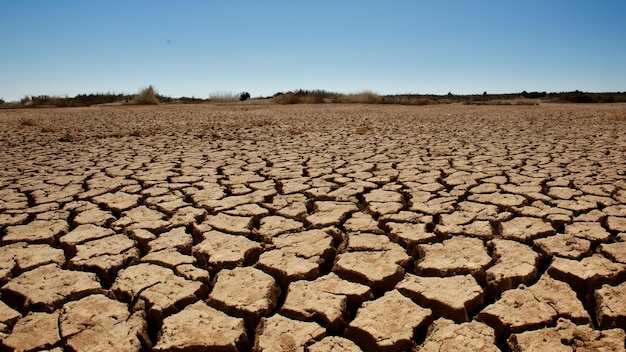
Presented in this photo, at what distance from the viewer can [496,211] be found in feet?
7.10

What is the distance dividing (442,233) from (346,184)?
1027 millimetres

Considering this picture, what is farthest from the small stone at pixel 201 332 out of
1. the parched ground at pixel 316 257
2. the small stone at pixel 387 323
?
the small stone at pixel 387 323

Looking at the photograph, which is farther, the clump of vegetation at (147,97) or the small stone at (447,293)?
the clump of vegetation at (147,97)

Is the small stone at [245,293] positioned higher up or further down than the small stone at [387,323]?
higher up

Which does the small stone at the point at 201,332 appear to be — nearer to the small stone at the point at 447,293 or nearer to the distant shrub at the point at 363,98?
the small stone at the point at 447,293

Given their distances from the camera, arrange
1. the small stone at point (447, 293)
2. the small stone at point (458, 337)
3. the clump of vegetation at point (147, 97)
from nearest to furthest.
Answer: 1. the small stone at point (458, 337)
2. the small stone at point (447, 293)
3. the clump of vegetation at point (147, 97)

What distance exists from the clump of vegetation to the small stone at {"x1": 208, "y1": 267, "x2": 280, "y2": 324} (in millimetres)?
16344

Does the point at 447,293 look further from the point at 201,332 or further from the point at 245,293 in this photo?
the point at 201,332

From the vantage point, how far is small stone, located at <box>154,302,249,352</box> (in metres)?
1.15

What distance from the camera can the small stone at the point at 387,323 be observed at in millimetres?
1144

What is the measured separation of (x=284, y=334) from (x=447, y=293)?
0.53 m

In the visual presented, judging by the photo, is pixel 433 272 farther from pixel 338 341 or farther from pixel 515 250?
pixel 338 341

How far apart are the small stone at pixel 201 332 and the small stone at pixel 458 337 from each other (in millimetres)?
489

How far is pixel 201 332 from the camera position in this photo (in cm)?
120
